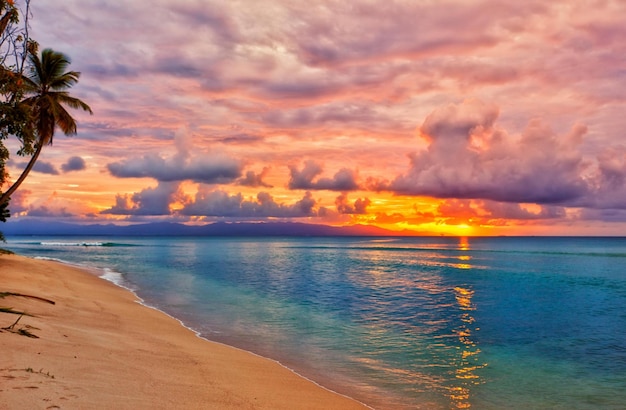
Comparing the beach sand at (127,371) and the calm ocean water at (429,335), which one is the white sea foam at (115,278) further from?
the beach sand at (127,371)

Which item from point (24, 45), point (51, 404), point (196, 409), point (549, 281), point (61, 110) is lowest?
point (549, 281)

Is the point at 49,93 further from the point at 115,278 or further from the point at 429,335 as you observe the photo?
the point at 429,335

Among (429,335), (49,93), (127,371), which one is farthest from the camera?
(49,93)

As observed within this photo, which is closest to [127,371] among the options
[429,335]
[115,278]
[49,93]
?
[429,335]

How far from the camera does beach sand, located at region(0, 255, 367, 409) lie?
7.66m

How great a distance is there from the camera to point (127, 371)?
32.6ft

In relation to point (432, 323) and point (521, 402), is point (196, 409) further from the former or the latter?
point (432, 323)

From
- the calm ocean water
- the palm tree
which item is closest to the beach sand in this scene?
the calm ocean water

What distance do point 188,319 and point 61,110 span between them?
69.2ft

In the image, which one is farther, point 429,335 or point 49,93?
point 49,93

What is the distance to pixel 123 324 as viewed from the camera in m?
17.7

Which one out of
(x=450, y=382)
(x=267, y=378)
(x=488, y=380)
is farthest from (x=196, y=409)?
(x=488, y=380)

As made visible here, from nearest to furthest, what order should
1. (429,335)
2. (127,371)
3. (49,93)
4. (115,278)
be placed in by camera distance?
(127,371), (429,335), (49,93), (115,278)

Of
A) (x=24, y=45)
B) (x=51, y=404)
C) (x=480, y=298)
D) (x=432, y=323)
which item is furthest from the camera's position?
(x=480, y=298)
